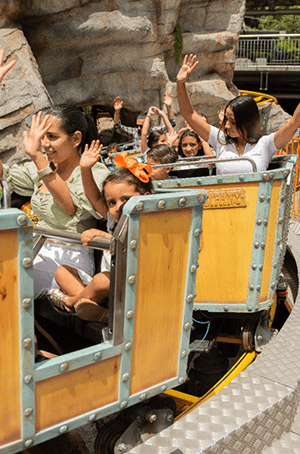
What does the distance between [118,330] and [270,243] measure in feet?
4.82

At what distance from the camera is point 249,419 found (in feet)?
5.60

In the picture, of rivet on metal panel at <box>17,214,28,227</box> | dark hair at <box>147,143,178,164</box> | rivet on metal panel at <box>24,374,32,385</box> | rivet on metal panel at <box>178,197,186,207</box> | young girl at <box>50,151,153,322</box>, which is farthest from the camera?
dark hair at <box>147,143,178,164</box>

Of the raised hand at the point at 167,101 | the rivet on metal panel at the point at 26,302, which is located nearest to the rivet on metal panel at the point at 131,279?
the rivet on metal panel at the point at 26,302

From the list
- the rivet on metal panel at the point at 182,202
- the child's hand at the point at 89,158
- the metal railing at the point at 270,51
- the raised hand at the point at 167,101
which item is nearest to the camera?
the rivet on metal panel at the point at 182,202

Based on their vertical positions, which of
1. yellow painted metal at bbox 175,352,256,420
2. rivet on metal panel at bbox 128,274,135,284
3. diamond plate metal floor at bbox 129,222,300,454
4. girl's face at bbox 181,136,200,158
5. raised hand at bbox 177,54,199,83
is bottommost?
yellow painted metal at bbox 175,352,256,420

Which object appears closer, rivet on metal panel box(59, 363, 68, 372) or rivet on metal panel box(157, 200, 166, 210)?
rivet on metal panel box(59, 363, 68, 372)

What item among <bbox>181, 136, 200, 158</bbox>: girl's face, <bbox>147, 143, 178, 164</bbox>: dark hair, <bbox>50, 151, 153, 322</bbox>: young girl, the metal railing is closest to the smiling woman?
<bbox>50, 151, 153, 322</bbox>: young girl

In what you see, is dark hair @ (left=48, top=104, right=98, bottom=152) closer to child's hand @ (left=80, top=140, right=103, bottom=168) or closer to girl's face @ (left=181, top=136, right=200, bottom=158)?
child's hand @ (left=80, top=140, right=103, bottom=168)

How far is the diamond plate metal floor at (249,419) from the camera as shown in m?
1.57

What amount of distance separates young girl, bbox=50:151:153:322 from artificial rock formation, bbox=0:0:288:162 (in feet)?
26.7

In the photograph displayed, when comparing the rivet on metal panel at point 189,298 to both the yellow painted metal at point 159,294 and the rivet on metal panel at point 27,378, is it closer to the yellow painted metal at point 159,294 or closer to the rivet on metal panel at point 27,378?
the yellow painted metal at point 159,294

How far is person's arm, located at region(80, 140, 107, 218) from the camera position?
218cm

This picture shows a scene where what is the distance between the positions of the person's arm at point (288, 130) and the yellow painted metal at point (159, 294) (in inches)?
63.8

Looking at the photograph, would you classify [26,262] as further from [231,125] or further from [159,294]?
[231,125]
